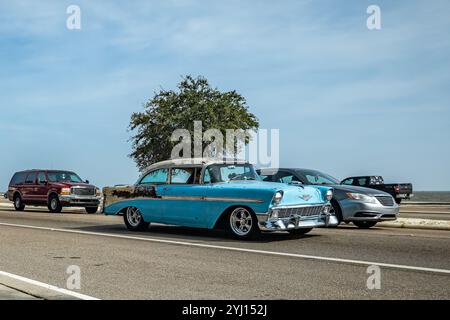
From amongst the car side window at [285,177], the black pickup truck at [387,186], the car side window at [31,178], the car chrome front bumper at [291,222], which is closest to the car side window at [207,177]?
the car chrome front bumper at [291,222]

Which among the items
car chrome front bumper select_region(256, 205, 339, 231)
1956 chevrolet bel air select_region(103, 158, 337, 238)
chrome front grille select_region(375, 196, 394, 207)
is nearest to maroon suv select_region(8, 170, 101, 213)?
1956 chevrolet bel air select_region(103, 158, 337, 238)

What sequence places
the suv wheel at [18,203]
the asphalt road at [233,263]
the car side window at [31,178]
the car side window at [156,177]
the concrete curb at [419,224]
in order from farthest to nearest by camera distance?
the suv wheel at [18,203]
the car side window at [31,178]
the concrete curb at [419,224]
the car side window at [156,177]
the asphalt road at [233,263]

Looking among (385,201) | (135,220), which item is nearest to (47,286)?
(135,220)

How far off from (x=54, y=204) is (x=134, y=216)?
12242mm

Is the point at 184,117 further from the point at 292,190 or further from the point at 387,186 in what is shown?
the point at 292,190

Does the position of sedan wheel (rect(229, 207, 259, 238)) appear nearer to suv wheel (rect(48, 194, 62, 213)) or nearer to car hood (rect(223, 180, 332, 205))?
car hood (rect(223, 180, 332, 205))

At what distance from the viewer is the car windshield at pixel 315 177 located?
48.7ft

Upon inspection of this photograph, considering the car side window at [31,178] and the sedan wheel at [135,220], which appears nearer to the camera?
the sedan wheel at [135,220]

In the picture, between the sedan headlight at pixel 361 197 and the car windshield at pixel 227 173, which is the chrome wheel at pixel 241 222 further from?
the sedan headlight at pixel 361 197

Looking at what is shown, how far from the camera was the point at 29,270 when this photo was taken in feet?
26.7

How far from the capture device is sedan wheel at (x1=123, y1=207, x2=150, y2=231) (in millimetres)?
13391

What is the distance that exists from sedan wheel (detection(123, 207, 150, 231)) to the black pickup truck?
20920mm
